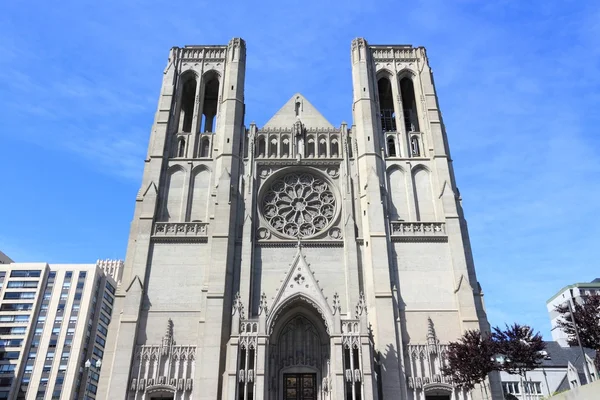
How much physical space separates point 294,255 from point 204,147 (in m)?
10.9

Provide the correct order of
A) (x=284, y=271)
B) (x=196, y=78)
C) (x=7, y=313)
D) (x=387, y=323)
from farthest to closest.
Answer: (x=7, y=313)
(x=196, y=78)
(x=284, y=271)
(x=387, y=323)

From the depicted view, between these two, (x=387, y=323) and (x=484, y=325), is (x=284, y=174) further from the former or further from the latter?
(x=484, y=325)

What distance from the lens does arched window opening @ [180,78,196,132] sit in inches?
1522

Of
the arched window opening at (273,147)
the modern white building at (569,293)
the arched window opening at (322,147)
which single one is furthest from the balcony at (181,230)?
the modern white building at (569,293)

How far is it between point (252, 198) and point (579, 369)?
3922cm

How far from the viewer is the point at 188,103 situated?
40.2 m

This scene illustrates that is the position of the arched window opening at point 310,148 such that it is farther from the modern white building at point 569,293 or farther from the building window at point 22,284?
the modern white building at point 569,293

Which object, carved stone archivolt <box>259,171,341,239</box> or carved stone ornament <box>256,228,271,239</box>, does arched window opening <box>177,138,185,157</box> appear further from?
carved stone ornament <box>256,228,271,239</box>

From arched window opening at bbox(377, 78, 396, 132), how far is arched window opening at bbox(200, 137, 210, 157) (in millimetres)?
13393

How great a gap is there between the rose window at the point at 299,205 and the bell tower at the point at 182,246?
8.99ft

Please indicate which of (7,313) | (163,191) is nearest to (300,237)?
(163,191)

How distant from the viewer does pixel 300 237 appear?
102 ft

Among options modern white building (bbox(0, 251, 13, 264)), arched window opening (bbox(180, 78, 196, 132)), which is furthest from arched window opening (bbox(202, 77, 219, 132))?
modern white building (bbox(0, 251, 13, 264))

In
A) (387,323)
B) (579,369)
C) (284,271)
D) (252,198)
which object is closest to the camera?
(387,323)
